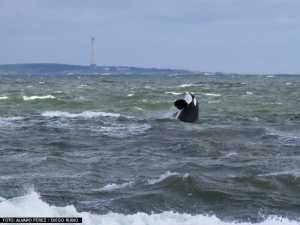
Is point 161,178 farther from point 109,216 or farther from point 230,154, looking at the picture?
point 230,154

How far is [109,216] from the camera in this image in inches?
351

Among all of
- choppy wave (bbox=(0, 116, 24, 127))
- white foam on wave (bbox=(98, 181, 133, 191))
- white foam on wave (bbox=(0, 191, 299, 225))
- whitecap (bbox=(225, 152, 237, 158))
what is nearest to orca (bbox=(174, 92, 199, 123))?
choppy wave (bbox=(0, 116, 24, 127))

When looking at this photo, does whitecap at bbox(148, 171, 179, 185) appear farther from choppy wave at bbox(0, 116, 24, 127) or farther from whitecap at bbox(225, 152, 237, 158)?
choppy wave at bbox(0, 116, 24, 127)

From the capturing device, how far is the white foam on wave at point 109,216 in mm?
8336

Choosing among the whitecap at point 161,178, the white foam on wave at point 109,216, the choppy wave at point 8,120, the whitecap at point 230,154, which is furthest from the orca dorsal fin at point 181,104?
the white foam on wave at point 109,216

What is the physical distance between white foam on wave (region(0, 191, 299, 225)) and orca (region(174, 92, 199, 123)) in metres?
14.9

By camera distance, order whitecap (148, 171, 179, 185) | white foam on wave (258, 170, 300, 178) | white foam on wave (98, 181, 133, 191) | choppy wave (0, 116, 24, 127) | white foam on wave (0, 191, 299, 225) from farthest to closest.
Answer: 1. choppy wave (0, 116, 24, 127)
2. white foam on wave (258, 170, 300, 178)
3. whitecap (148, 171, 179, 185)
4. white foam on wave (98, 181, 133, 191)
5. white foam on wave (0, 191, 299, 225)

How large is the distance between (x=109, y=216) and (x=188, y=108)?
1612 cm

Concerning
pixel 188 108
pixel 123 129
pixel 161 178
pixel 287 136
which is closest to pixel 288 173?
pixel 161 178

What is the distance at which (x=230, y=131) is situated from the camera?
68.5ft

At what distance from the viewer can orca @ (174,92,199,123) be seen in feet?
78.9

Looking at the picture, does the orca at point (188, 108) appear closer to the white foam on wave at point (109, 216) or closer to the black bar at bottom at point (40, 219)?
the white foam on wave at point (109, 216)

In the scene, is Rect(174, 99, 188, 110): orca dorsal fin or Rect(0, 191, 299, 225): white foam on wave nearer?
Rect(0, 191, 299, 225): white foam on wave

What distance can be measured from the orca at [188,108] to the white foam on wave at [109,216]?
14.9 m
